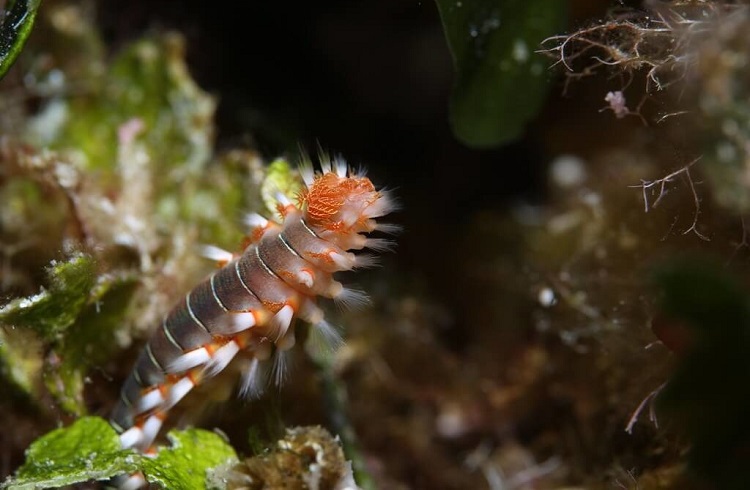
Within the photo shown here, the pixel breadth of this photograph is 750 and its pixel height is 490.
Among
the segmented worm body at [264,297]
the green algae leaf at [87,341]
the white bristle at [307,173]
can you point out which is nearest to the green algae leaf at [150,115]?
the green algae leaf at [87,341]

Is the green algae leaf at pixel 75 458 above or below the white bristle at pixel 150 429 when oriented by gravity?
above

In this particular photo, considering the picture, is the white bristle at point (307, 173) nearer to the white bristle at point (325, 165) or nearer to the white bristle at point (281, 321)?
the white bristle at point (325, 165)

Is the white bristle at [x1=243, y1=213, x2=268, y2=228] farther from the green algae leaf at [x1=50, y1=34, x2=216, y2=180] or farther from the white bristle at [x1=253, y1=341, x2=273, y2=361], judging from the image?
the green algae leaf at [x1=50, y1=34, x2=216, y2=180]

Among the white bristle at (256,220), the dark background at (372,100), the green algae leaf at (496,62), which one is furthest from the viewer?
the dark background at (372,100)

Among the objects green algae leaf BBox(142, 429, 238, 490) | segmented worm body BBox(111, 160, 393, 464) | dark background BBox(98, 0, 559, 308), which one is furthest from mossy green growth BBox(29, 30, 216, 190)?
green algae leaf BBox(142, 429, 238, 490)

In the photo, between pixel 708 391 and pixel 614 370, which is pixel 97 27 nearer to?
pixel 614 370

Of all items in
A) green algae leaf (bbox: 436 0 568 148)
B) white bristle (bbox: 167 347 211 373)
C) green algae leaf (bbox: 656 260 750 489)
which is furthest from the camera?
green algae leaf (bbox: 436 0 568 148)
